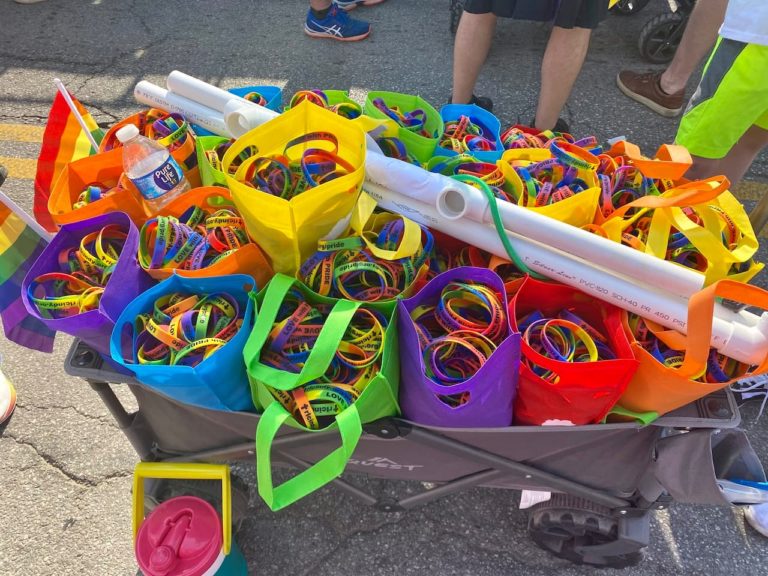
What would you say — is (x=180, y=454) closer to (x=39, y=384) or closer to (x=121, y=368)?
(x=121, y=368)

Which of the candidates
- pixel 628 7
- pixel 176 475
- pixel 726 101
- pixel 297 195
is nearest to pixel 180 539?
pixel 176 475

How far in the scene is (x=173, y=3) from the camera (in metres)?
4.16

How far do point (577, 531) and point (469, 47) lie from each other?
2024 mm

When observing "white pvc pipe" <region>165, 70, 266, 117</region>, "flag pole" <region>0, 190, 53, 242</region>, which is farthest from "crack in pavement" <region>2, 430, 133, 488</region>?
"white pvc pipe" <region>165, 70, 266, 117</region>

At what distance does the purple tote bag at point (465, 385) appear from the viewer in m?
0.97

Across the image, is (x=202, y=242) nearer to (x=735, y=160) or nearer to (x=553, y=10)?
(x=553, y=10)

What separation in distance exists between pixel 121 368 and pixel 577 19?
83.7 inches

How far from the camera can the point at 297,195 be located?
3.67ft

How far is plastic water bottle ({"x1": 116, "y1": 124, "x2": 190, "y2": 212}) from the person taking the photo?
1.26m

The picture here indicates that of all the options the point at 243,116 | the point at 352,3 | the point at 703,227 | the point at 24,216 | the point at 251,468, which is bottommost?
the point at 251,468

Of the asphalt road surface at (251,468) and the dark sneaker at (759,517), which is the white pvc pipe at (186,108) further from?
the dark sneaker at (759,517)

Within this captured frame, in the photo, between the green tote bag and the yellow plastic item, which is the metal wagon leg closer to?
the yellow plastic item

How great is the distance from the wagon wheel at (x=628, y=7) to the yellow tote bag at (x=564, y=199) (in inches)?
124

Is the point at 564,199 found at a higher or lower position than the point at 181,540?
higher
